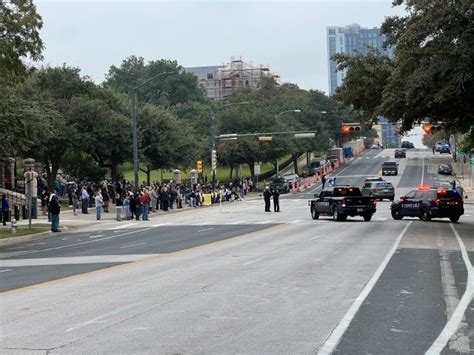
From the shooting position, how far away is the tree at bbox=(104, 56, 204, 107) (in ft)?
545

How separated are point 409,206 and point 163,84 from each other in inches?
5274

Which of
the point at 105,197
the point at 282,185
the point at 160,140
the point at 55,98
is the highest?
the point at 55,98

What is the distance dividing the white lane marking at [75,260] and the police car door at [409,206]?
19539 mm

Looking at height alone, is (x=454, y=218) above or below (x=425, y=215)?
below

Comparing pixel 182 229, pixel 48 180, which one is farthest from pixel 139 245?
pixel 48 180

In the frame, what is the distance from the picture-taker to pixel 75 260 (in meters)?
21.2

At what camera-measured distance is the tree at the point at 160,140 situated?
6681 centimetres

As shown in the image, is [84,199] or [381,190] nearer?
[84,199]

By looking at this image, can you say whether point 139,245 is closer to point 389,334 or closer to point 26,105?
point 26,105

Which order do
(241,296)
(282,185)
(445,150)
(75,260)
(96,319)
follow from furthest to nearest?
1. (445,150)
2. (282,185)
3. (75,260)
4. (241,296)
5. (96,319)

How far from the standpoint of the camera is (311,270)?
16.7 m

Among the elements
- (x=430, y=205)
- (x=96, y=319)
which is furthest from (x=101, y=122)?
(x=96, y=319)

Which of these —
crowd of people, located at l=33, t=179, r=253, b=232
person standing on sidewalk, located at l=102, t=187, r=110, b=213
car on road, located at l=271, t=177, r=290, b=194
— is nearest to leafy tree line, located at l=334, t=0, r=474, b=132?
crowd of people, located at l=33, t=179, r=253, b=232

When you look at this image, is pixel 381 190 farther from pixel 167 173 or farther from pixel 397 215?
pixel 167 173
